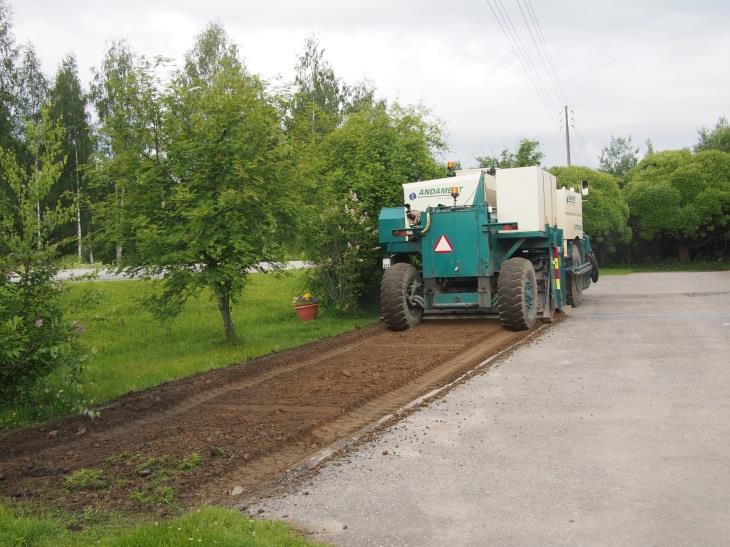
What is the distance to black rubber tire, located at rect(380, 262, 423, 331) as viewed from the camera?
1436 cm

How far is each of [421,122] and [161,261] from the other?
30.1 ft

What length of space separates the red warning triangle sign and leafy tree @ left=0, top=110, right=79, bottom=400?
837 cm

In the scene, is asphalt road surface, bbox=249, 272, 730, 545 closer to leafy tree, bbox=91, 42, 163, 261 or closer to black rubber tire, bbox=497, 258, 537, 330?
black rubber tire, bbox=497, 258, 537, 330

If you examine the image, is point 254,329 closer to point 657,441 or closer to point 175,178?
point 175,178

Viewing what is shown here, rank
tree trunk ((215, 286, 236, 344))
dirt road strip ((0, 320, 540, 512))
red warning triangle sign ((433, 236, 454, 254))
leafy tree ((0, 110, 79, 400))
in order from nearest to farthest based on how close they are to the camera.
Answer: dirt road strip ((0, 320, 540, 512)) → leafy tree ((0, 110, 79, 400)) → tree trunk ((215, 286, 236, 344)) → red warning triangle sign ((433, 236, 454, 254))

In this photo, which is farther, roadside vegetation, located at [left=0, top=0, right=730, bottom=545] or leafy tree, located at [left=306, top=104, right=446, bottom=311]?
leafy tree, located at [left=306, top=104, right=446, bottom=311]

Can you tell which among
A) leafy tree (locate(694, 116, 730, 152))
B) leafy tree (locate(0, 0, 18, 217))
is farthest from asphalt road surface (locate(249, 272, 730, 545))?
leafy tree (locate(694, 116, 730, 152))

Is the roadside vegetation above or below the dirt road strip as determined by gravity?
above

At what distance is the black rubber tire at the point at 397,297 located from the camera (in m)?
14.4

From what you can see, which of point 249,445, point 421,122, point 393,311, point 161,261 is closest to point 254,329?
point 393,311

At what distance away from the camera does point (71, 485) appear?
222 inches

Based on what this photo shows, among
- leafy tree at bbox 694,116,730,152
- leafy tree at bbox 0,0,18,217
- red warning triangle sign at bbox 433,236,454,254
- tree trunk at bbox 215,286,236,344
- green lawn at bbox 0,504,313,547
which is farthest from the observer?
leafy tree at bbox 694,116,730,152

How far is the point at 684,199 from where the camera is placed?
45.4m

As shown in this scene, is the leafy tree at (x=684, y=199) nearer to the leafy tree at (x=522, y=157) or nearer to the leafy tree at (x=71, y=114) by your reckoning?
the leafy tree at (x=522, y=157)
